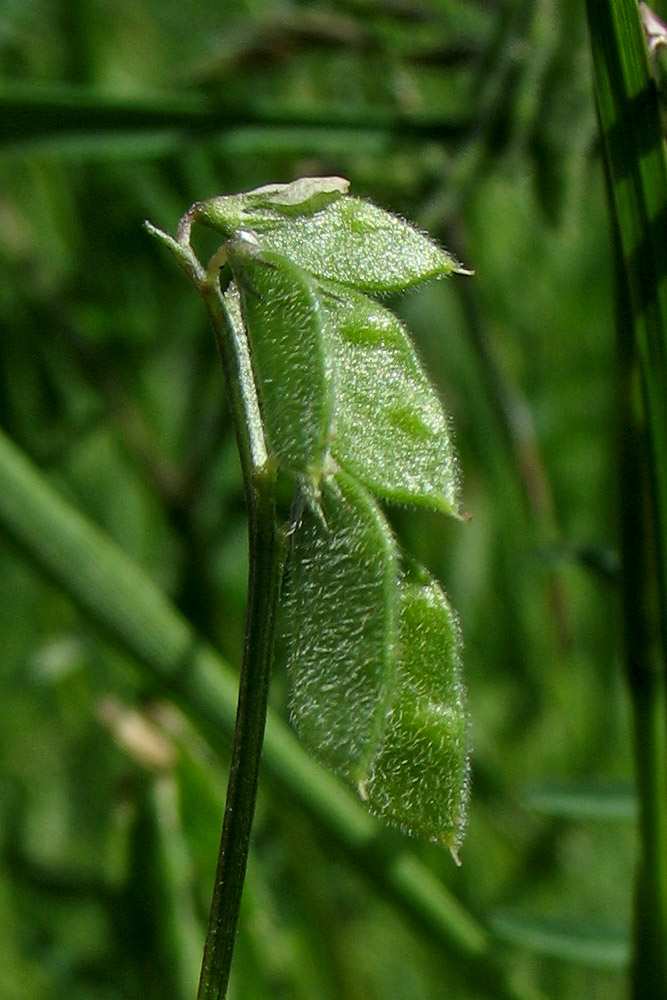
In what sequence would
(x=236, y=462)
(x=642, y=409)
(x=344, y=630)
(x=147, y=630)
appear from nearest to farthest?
(x=344, y=630), (x=642, y=409), (x=147, y=630), (x=236, y=462)

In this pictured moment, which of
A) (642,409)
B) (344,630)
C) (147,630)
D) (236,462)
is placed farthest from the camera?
(236,462)

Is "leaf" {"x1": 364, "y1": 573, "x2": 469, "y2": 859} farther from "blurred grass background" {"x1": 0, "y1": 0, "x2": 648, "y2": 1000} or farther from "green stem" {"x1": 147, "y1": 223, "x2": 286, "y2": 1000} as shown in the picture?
"blurred grass background" {"x1": 0, "y1": 0, "x2": 648, "y2": 1000}

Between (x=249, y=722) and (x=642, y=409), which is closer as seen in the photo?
(x=249, y=722)

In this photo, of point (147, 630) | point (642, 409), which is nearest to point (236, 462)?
point (147, 630)

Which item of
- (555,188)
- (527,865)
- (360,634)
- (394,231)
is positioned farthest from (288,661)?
(527,865)

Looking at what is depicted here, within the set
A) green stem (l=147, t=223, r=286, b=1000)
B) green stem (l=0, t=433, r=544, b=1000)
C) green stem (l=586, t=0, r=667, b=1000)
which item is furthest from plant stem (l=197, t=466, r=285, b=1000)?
green stem (l=0, t=433, r=544, b=1000)

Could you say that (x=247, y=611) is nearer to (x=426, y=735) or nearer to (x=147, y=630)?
(x=426, y=735)

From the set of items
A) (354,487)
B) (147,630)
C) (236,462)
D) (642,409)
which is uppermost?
(354,487)
